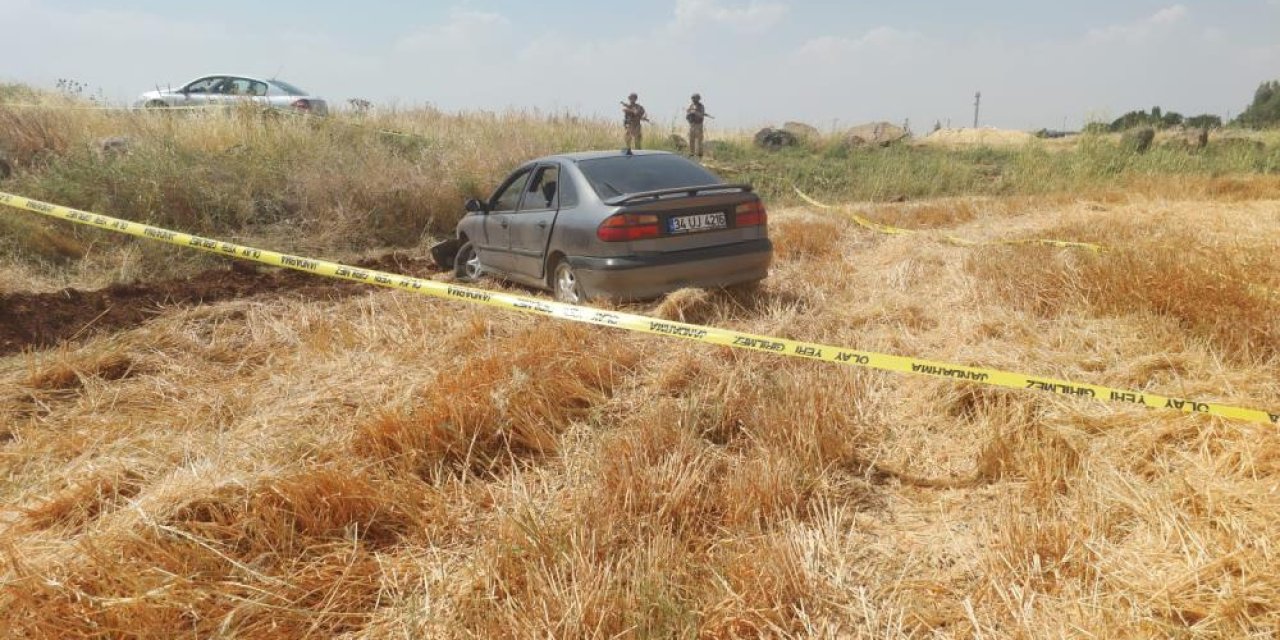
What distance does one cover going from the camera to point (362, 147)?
453 inches

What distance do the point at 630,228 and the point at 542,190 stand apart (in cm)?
133

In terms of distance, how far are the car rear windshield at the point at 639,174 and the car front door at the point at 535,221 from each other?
0.41 metres

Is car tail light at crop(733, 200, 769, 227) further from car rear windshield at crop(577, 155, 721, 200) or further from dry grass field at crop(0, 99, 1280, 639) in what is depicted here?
dry grass field at crop(0, 99, 1280, 639)

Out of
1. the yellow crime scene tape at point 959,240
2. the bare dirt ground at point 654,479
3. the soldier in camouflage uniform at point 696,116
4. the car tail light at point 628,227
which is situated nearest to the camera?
the bare dirt ground at point 654,479

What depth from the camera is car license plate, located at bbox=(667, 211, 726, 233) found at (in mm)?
5027

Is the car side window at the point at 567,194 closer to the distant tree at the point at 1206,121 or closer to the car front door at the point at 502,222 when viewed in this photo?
the car front door at the point at 502,222

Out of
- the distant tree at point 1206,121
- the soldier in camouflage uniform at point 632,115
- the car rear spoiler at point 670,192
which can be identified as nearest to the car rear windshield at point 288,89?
the soldier in camouflage uniform at point 632,115

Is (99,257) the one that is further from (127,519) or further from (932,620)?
(932,620)

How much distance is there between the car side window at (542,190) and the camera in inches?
226

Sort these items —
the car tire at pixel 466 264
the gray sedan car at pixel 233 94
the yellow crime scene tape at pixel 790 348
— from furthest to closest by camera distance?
1. the gray sedan car at pixel 233 94
2. the car tire at pixel 466 264
3. the yellow crime scene tape at pixel 790 348

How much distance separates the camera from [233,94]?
14242 millimetres

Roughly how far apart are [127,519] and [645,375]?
2.39 meters

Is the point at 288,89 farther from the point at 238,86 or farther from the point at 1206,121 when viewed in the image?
the point at 1206,121

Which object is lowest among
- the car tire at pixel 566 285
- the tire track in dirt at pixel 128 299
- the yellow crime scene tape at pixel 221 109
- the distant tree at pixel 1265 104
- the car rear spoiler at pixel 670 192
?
the tire track in dirt at pixel 128 299
